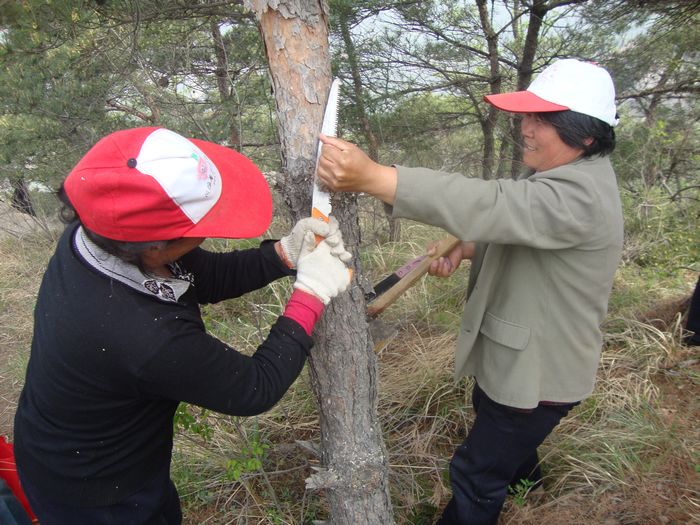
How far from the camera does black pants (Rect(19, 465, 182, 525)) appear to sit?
1.42 meters

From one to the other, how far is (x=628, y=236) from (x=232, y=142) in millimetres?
4442

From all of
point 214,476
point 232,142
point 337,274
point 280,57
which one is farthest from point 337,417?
point 232,142

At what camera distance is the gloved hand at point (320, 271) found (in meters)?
1.35

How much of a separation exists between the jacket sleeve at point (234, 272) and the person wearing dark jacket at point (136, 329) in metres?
0.22

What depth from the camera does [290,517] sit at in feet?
7.00

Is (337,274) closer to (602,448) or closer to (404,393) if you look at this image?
(404,393)

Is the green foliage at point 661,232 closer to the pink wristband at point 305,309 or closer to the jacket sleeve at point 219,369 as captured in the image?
the pink wristband at point 305,309

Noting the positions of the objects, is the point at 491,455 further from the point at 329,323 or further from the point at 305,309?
the point at 305,309

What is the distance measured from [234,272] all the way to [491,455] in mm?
1229

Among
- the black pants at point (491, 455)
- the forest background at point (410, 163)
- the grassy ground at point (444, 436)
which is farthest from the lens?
the forest background at point (410, 163)

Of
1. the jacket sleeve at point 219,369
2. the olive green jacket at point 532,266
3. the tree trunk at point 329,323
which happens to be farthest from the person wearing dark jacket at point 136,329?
the olive green jacket at point 532,266

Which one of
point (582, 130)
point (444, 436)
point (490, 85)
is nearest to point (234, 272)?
point (582, 130)

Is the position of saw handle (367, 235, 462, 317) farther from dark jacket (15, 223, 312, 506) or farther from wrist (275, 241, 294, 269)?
dark jacket (15, 223, 312, 506)

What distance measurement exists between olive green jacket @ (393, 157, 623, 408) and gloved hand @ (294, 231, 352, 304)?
0.81 feet
